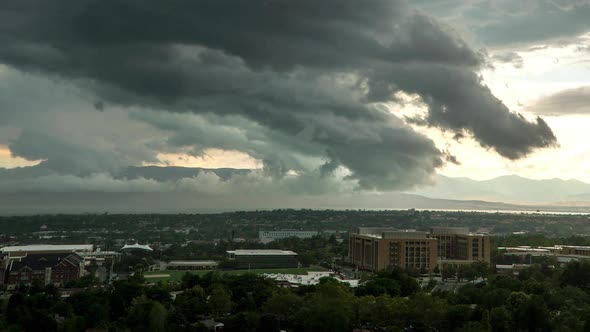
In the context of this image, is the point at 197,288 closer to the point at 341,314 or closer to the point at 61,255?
the point at 341,314

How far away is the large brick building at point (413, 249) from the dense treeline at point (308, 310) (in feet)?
96.2

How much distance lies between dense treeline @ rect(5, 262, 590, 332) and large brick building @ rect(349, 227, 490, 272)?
2931cm

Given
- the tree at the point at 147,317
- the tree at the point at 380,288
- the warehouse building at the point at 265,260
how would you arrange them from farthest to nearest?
the warehouse building at the point at 265,260, the tree at the point at 380,288, the tree at the point at 147,317

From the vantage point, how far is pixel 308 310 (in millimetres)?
33125

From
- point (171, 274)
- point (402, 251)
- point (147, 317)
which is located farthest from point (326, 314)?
point (402, 251)

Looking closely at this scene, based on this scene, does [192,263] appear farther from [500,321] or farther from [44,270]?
[500,321]

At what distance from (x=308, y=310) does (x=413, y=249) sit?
42.9m

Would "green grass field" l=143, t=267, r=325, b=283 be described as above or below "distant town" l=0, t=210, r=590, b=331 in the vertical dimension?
below

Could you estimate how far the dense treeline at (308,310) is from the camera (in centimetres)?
3203

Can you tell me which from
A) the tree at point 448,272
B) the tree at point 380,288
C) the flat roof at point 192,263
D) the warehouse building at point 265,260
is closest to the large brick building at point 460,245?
the tree at point 448,272

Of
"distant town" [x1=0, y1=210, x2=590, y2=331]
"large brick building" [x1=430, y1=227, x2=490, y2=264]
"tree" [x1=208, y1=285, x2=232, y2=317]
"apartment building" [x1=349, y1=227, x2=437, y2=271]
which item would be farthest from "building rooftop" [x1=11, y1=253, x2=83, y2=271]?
"large brick building" [x1=430, y1=227, x2=490, y2=264]

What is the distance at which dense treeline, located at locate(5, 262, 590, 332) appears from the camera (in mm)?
32031

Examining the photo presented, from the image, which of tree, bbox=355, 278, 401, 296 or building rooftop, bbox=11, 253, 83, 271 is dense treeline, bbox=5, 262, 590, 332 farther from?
building rooftop, bbox=11, 253, 83, 271

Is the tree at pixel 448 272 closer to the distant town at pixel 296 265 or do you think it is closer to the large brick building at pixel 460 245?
the distant town at pixel 296 265
